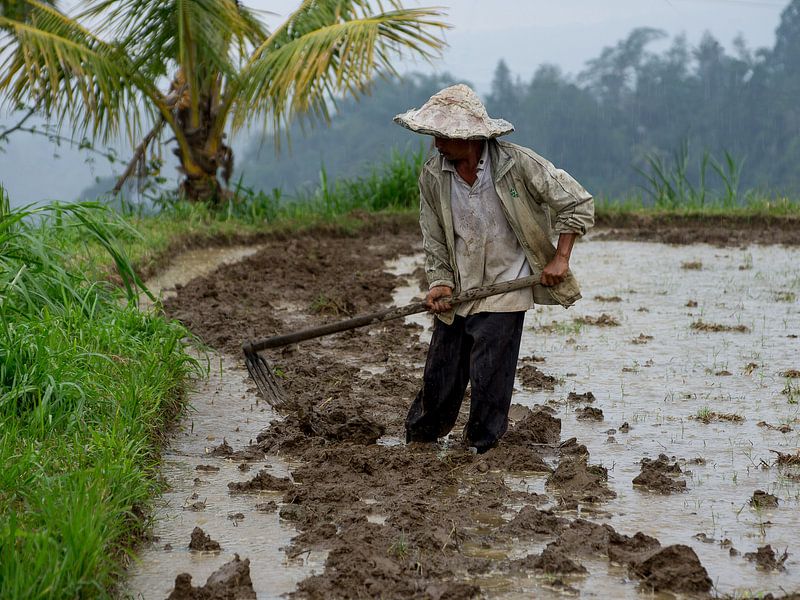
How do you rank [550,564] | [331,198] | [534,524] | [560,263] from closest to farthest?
[550,564] < [534,524] < [560,263] < [331,198]

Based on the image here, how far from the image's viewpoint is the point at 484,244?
4.18m

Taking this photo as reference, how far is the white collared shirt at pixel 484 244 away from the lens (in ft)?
13.5

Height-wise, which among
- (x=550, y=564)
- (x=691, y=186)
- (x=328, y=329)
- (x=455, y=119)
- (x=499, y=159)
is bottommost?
(x=550, y=564)

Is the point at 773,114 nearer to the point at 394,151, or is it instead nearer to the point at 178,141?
the point at 394,151

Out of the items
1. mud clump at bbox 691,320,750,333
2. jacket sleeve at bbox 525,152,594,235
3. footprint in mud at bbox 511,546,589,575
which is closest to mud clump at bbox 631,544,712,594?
footprint in mud at bbox 511,546,589,575

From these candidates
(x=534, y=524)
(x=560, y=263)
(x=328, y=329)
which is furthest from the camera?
(x=328, y=329)

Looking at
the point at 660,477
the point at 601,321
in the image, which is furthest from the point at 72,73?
the point at 660,477

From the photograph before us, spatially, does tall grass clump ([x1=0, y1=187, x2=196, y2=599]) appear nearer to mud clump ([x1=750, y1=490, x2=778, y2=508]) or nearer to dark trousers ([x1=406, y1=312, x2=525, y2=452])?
dark trousers ([x1=406, y1=312, x2=525, y2=452])

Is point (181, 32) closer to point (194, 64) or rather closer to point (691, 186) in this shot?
point (194, 64)

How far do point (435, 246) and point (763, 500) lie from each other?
5.31 ft

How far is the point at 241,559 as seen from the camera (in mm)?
3119

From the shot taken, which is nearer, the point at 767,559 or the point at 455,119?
the point at 767,559

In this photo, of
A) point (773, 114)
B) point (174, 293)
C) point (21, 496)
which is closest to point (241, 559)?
point (21, 496)

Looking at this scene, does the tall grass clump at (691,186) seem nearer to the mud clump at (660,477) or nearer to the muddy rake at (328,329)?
the muddy rake at (328,329)
